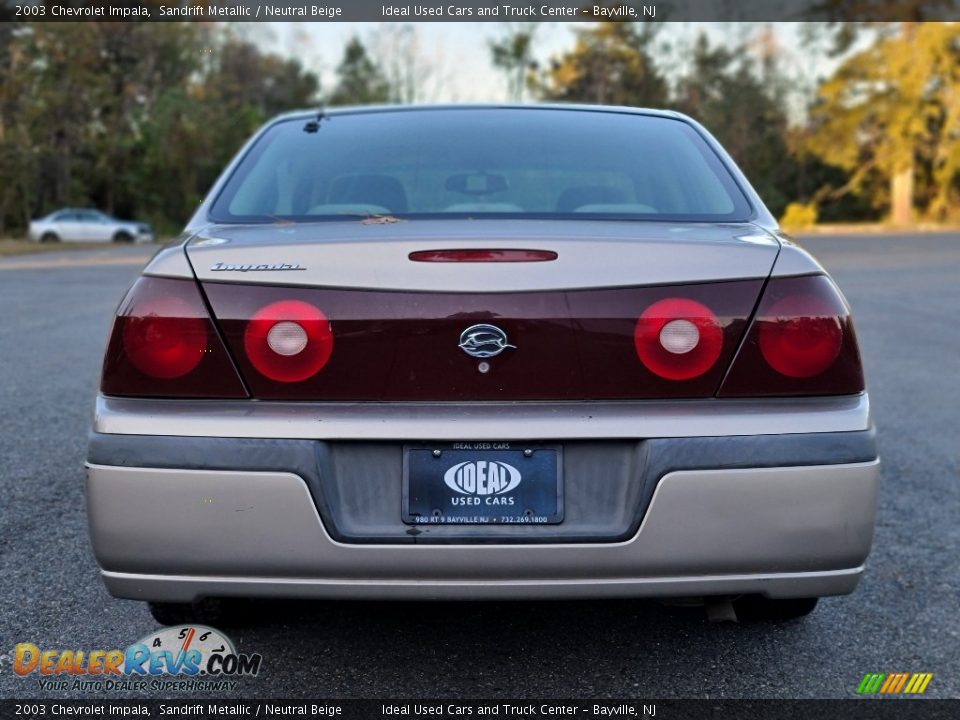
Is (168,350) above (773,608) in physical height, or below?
above

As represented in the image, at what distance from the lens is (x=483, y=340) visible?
213cm

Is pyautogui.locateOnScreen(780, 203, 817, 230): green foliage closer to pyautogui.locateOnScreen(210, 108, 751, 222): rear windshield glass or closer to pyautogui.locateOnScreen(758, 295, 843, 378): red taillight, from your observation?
pyautogui.locateOnScreen(210, 108, 751, 222): rear windshield glass

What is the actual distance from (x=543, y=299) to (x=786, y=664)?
3.98 ft

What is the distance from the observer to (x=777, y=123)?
48750 mm

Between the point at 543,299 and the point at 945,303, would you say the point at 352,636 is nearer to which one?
the point at 543,299

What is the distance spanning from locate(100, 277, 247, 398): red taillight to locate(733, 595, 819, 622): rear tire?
4.76 ft

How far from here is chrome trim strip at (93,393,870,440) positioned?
2090 millimetres

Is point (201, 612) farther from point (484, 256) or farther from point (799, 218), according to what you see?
point (799, 218)

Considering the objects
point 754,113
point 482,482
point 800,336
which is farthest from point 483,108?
point 754,113

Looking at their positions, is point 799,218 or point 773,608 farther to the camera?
point 799,218

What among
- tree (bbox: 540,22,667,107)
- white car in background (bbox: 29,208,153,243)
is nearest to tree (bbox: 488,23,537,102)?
tree (bbox: 540,22,667,107)

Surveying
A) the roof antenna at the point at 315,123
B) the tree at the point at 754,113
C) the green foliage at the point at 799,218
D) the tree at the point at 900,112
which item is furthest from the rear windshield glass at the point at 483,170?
the tree at the point at 754,113

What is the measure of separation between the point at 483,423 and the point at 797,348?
722mm

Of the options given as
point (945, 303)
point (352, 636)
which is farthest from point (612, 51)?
point (352, 636)
